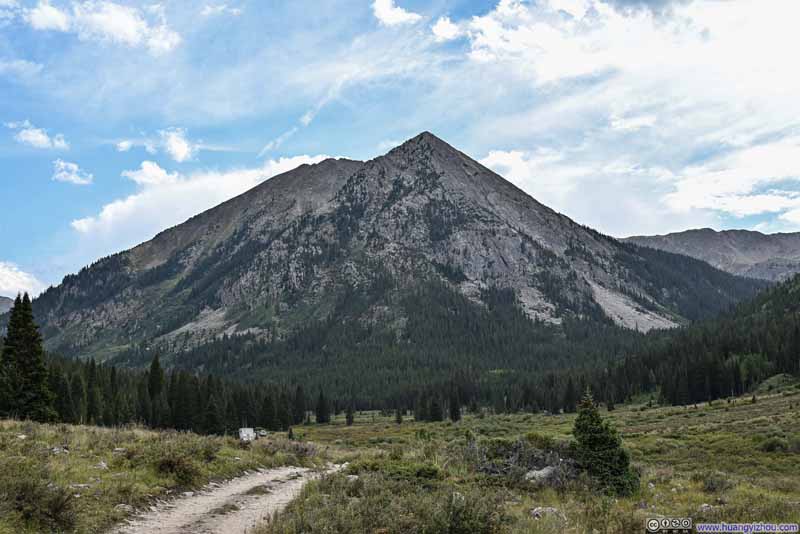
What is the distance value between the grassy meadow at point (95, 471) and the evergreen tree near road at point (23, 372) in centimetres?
2143

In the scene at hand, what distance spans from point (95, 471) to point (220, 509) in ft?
16.5

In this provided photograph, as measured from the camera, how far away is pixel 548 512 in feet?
46.2

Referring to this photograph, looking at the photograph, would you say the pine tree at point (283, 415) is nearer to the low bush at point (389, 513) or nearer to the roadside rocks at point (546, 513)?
the low bush at point (389, 513)

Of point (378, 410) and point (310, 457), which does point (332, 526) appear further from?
point (378, 410)

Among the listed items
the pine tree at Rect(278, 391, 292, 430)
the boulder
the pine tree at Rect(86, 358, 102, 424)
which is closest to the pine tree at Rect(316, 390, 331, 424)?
the pine tree at Rect(278, 391, 292, 430)

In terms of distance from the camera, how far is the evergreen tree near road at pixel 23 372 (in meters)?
40.7

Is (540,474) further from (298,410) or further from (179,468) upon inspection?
(298,410)

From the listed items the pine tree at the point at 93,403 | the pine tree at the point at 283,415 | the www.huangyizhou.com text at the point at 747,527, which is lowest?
the pine tree at the point at 283,415

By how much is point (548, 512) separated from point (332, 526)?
617 centimetres

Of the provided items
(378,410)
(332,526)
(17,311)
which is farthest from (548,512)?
(378,410)

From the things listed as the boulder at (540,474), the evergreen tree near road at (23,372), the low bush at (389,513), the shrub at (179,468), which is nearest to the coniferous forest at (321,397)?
the evergreen tree near road at (23,372)

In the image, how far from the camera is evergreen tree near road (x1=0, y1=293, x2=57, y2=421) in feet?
134

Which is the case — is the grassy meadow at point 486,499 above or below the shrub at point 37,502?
below

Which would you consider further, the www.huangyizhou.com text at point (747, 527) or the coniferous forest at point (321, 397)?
the coniferous forest at point (321, 397)
